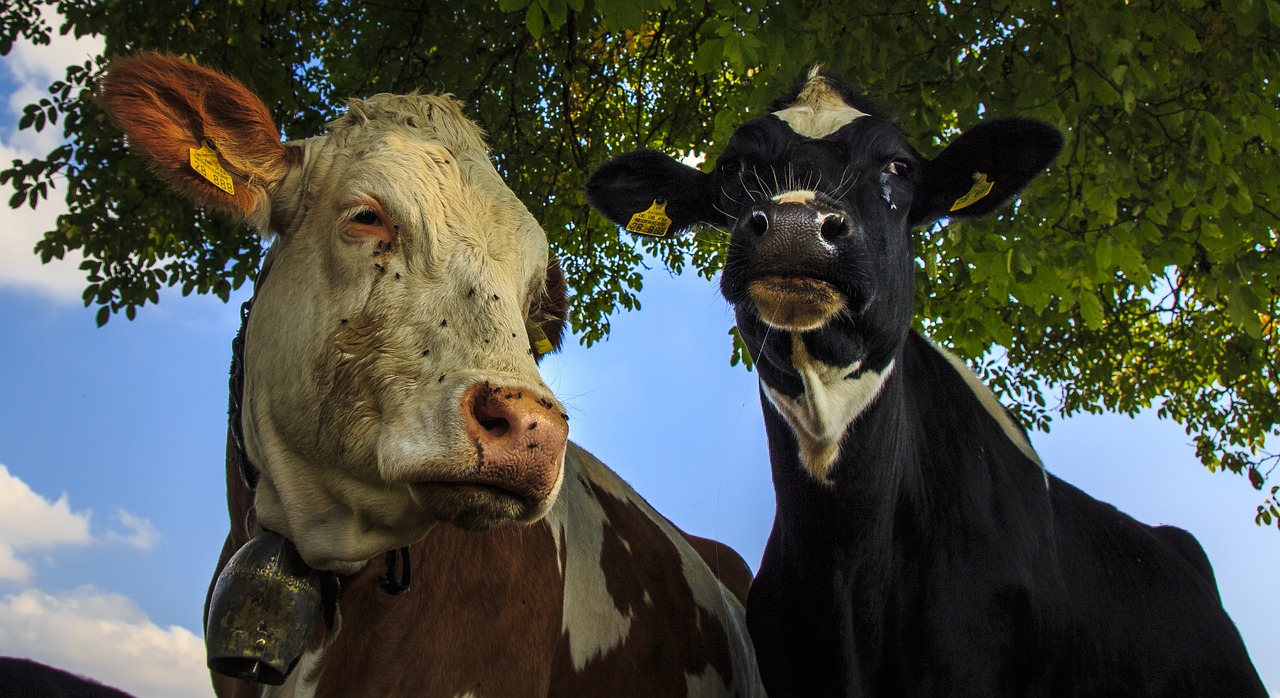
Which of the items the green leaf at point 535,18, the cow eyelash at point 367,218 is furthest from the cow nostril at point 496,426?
the green leaf at point 535,18

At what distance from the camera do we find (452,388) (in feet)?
6.25

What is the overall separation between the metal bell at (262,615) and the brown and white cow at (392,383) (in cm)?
7

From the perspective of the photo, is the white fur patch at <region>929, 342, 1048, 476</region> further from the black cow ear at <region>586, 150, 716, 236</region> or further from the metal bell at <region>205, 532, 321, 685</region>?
the metal bell at <region>205, 532, 321, 685</region>

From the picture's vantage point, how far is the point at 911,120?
476cm

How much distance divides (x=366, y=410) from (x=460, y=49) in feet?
20.1

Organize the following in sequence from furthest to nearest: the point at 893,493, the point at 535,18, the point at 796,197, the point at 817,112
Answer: the point at 535,18, the point at 817,112, the point at 893,493, the point at 796,197

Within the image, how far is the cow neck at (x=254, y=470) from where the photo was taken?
2193mm

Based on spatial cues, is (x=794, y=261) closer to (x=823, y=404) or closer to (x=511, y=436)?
(x=823, y=404)

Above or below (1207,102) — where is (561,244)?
above

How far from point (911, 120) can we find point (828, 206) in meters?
2.30

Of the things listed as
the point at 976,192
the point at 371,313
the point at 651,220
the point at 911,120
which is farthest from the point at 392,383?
the point at 911,120

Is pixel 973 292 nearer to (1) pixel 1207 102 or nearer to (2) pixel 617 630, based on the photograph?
(1) pixel 1207 102

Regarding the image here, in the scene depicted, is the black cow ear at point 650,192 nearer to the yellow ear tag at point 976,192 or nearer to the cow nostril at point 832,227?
the yellow ear tag at point 976,192

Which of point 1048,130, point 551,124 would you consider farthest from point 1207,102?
point 551,124
